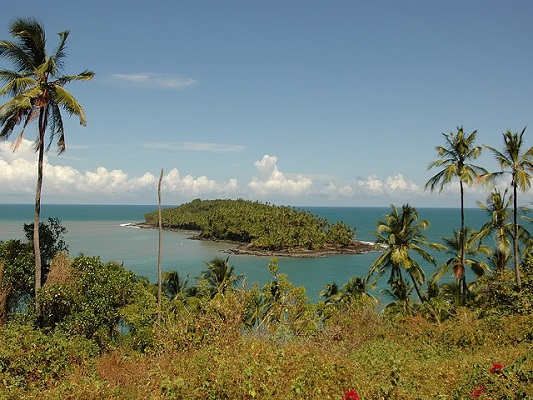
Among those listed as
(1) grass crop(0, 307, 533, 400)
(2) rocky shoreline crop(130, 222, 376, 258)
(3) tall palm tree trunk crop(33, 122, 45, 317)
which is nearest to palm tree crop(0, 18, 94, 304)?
(3) tall palm tree trunk crop(33, 122, 45, 317)

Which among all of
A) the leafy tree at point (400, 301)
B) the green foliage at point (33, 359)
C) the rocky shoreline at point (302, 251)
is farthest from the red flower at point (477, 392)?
the rocky shoreline at point (302, 251)

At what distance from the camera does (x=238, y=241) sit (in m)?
86.4

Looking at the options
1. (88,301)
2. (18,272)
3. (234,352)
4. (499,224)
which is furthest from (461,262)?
(18,272)

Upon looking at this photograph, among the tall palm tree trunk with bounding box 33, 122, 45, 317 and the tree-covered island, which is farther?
the tree-covered island

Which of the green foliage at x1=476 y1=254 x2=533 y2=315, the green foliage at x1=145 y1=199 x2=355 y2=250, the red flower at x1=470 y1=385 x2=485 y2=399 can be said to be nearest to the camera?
the red flower at x1=470 y1=385 x2=485 y2=399

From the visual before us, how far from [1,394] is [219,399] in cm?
363

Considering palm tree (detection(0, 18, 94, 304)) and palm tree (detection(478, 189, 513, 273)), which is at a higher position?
palm tree (detection(0, 18, 94, 304))

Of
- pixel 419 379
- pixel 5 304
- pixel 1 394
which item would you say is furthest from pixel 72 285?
pixel 419 379

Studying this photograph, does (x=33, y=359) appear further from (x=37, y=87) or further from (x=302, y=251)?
(x=302, y=251)

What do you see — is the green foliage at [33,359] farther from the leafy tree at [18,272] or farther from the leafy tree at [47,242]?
the leafy tree at [47,242]

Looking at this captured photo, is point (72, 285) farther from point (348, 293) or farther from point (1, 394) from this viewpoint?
point (348, 293)

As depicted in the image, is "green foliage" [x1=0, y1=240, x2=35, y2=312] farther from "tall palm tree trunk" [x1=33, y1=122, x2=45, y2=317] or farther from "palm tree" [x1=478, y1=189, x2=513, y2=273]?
"palm tree" [x1=478, y1=189, x2=513, y2=273]

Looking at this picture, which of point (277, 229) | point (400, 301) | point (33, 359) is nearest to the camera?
point (33, 359)

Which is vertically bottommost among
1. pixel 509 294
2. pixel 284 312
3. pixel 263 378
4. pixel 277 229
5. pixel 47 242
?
pixel 277 229
